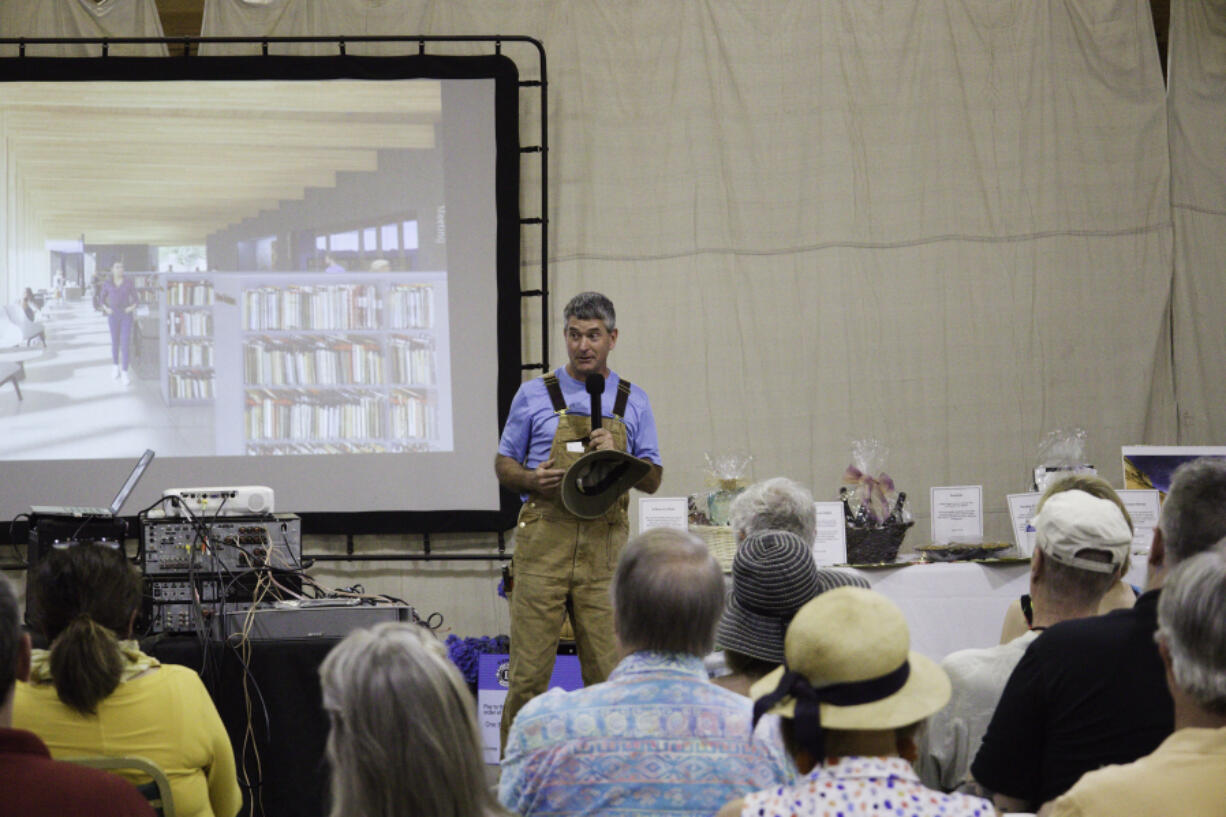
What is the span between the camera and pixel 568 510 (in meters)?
3.90

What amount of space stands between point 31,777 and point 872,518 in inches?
133

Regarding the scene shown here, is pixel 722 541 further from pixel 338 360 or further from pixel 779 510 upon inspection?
pixel 338 360

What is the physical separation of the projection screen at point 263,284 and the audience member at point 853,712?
14.2 feet

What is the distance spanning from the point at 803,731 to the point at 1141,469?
3.89 m

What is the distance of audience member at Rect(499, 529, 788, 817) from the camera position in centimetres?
179

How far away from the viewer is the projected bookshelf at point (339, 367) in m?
5.76

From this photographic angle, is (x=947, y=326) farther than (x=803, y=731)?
Yes

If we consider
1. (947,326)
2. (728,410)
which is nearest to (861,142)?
(947,326)

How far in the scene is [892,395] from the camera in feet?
19.3

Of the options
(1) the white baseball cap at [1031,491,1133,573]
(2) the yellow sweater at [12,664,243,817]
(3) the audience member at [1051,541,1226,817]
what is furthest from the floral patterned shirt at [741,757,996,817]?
(2) the yellow sweater at [12,664,243,817]

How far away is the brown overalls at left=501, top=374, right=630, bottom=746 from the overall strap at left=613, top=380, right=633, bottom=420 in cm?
17

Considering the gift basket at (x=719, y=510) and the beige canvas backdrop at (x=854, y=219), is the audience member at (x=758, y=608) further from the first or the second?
the beige canvas backdrop at (x=854, y=219)

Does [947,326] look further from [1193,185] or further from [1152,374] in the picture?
[1193,185]

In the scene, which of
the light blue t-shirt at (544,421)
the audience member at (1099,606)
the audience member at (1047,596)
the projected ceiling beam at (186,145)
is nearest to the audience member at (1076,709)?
the audience member at (1047,596)
